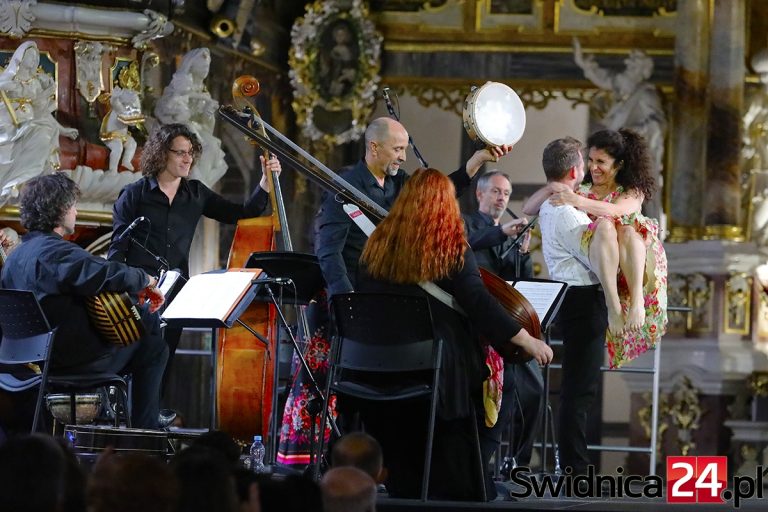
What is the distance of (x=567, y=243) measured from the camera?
6859 millimetres

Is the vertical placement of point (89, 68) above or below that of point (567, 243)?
above

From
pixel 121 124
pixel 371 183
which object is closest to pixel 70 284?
pixel 371 183

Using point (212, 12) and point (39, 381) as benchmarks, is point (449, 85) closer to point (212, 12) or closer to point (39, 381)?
point (212, 12)

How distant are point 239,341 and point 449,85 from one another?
476 cm

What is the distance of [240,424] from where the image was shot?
7594mm

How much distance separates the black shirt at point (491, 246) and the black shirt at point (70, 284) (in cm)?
172

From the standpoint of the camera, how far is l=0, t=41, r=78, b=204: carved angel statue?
30.1 feet

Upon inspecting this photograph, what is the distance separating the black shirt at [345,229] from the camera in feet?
21.4

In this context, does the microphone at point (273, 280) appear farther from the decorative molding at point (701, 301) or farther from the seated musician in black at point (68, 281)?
the decorative molding at point (701, 301)

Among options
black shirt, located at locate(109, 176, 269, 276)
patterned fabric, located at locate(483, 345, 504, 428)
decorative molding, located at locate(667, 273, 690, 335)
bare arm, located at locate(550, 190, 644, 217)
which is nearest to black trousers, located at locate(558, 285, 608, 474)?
bare arm, located at locate(550, 190, 644, 217)

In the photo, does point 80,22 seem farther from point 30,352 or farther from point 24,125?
point 30,352

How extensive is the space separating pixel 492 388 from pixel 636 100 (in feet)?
19.3

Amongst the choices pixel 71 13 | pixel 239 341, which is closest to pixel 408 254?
pixel 239 341

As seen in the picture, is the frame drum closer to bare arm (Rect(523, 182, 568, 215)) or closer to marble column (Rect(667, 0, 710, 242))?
bare arm (Rect(523, 182, 568, 215))
